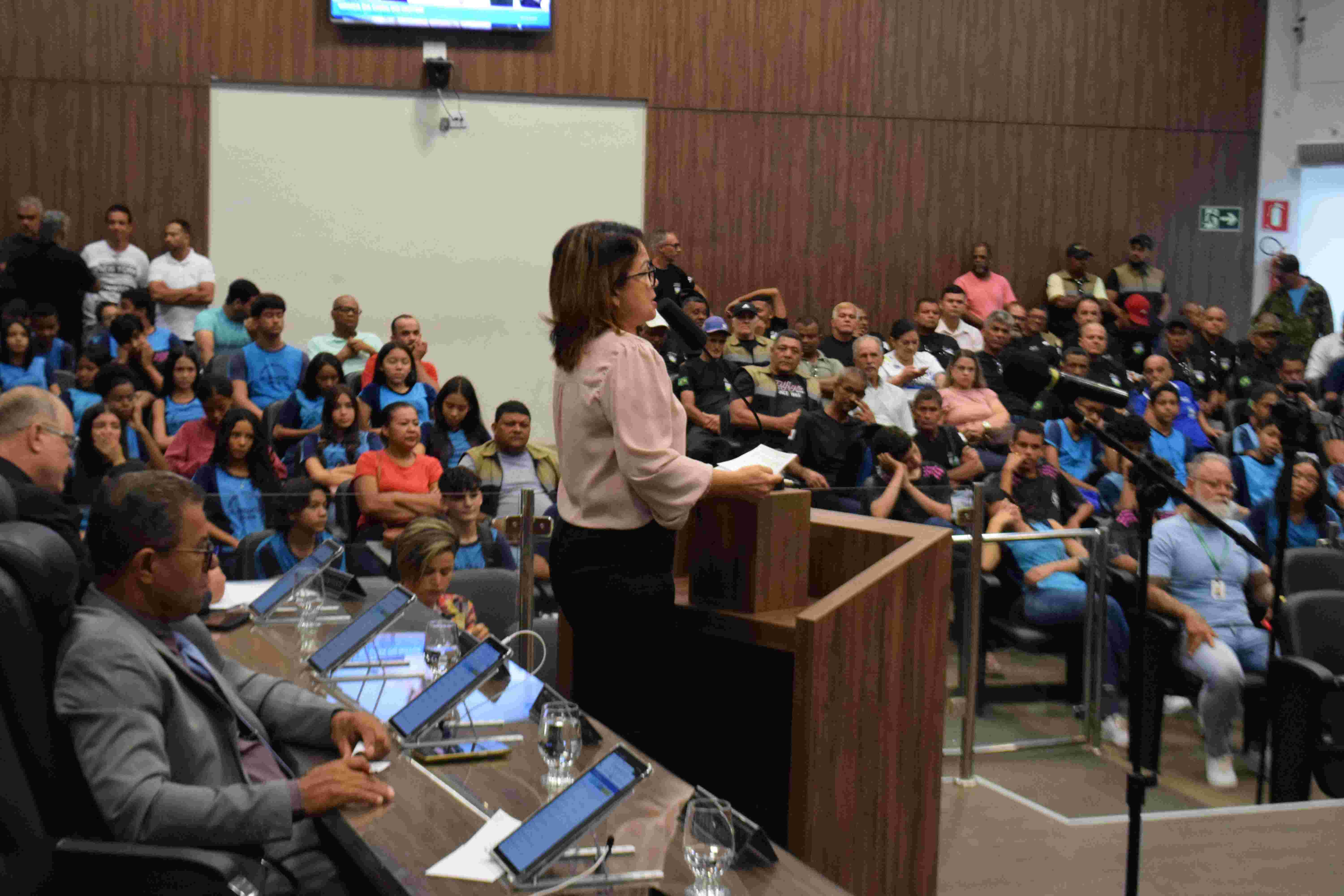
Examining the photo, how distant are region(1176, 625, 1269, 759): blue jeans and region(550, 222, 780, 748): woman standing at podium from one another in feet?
8.89

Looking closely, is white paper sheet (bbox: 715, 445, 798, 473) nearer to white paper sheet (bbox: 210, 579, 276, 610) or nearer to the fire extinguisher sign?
white paper sheet (bbox: 210, 579, 276, 610)

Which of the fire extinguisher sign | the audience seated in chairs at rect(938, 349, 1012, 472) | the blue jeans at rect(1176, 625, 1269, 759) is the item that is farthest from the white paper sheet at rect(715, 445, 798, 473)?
the fire extinguisher sign

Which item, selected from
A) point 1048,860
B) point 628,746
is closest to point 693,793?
point 628,746

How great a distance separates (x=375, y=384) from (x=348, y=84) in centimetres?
341

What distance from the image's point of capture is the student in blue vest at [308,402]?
20.8 feet

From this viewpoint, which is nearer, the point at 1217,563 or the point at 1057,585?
the point at 1057,585

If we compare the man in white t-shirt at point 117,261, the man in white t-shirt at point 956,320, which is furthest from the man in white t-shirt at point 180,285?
the man in white t-shirt at point 956,320

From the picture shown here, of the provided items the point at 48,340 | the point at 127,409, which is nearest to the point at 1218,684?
the point at 127,409

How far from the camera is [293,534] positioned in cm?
366

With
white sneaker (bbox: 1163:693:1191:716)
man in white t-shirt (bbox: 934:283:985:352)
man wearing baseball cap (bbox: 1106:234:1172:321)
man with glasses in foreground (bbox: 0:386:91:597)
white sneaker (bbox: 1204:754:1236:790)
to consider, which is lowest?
white sneaker (bbox: 1204:754:1236:790)

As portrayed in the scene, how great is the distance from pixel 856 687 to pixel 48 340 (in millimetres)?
5543

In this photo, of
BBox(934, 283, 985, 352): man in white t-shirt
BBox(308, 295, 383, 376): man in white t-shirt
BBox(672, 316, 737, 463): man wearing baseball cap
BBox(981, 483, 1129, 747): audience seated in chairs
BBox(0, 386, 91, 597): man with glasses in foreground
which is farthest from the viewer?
BBox(934, 283, 985, 352): man in white t-shirt

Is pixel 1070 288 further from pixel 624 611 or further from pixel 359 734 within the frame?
pixel 359 734

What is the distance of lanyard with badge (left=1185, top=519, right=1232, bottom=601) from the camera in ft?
15.7
